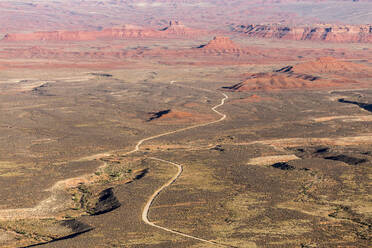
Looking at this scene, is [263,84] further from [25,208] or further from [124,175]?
[25,208]

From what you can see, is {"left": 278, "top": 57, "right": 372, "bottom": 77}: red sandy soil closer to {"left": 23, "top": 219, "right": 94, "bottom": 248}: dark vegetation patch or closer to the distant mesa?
the distant mesa

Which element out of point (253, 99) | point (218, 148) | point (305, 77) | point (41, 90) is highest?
point (305, 77)

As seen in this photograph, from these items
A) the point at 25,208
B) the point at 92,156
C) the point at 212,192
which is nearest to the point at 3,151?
the point at 92,156

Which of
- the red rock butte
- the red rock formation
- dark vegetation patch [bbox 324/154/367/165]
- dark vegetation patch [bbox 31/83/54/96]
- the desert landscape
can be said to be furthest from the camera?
the red rock butte

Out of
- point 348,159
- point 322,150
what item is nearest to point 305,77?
point 322,150

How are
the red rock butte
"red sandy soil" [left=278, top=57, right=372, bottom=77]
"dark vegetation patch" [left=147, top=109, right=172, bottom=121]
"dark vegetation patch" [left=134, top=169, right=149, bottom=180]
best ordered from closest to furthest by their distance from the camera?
"dark vegetation patch" [left=134, top=169, right=149, bottom=180]
"dark vegetation patch" [left=147, top=109, right=172, bottom=121]
"red sandy soil" [left=278, top=57, right=372, bottom=77]
the red rock butte

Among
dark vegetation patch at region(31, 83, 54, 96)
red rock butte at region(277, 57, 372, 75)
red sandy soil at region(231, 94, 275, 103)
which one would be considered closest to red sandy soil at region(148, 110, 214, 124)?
red sandy soil at region(231, 94, 275, 103)

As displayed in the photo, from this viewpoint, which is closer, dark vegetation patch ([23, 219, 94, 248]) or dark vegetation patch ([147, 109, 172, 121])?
dark vegetation patch ([23, 219, 94, 248])

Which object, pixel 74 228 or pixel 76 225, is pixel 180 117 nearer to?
pixel 76 225

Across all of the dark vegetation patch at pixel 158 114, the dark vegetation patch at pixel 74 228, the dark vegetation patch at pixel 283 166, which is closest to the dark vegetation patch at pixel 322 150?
the dark vegetation patch at pixel 283 166

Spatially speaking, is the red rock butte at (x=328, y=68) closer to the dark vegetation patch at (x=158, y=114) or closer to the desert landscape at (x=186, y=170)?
the desert landscape at (x=186, y=170)

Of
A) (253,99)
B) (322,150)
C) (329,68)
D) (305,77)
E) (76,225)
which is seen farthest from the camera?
(329,68)
